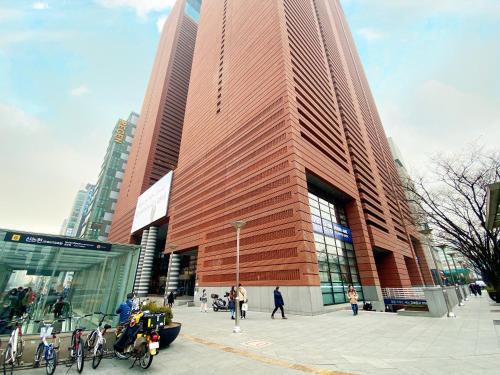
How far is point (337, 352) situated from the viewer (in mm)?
6828

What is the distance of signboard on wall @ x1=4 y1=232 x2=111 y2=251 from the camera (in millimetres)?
7606

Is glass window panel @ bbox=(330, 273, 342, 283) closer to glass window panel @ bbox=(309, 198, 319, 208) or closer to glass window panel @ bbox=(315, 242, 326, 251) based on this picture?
glass window panel @ bbox=(315, 242, 326, 251)

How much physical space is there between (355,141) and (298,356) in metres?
34.1

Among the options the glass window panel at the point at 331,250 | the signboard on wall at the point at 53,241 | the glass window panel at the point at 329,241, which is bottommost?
the signboard on wall at the point at 53,241

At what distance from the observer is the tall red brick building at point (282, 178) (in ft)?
64.1

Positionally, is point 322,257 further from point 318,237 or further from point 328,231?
point 328,231

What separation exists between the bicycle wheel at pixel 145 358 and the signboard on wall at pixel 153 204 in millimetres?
34475

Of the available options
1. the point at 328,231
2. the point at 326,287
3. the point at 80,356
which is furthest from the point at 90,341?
the point at 328,231

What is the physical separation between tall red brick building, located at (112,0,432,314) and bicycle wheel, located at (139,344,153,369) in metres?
12.8

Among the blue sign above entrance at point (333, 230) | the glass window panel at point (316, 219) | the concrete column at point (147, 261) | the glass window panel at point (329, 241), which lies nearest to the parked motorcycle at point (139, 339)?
the blue sign above entrance at point (333, 230)

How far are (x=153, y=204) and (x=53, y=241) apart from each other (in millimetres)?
35774

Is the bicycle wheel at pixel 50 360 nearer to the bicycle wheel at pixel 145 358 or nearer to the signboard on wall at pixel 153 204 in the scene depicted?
the bicycle wheel at pixel 145 358

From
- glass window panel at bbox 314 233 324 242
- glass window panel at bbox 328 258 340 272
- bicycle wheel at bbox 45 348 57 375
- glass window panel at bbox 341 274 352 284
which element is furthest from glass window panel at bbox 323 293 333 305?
bicycle wheel at bbox 45 348 57 375

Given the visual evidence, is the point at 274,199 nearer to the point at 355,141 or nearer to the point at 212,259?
the point at 212,259
